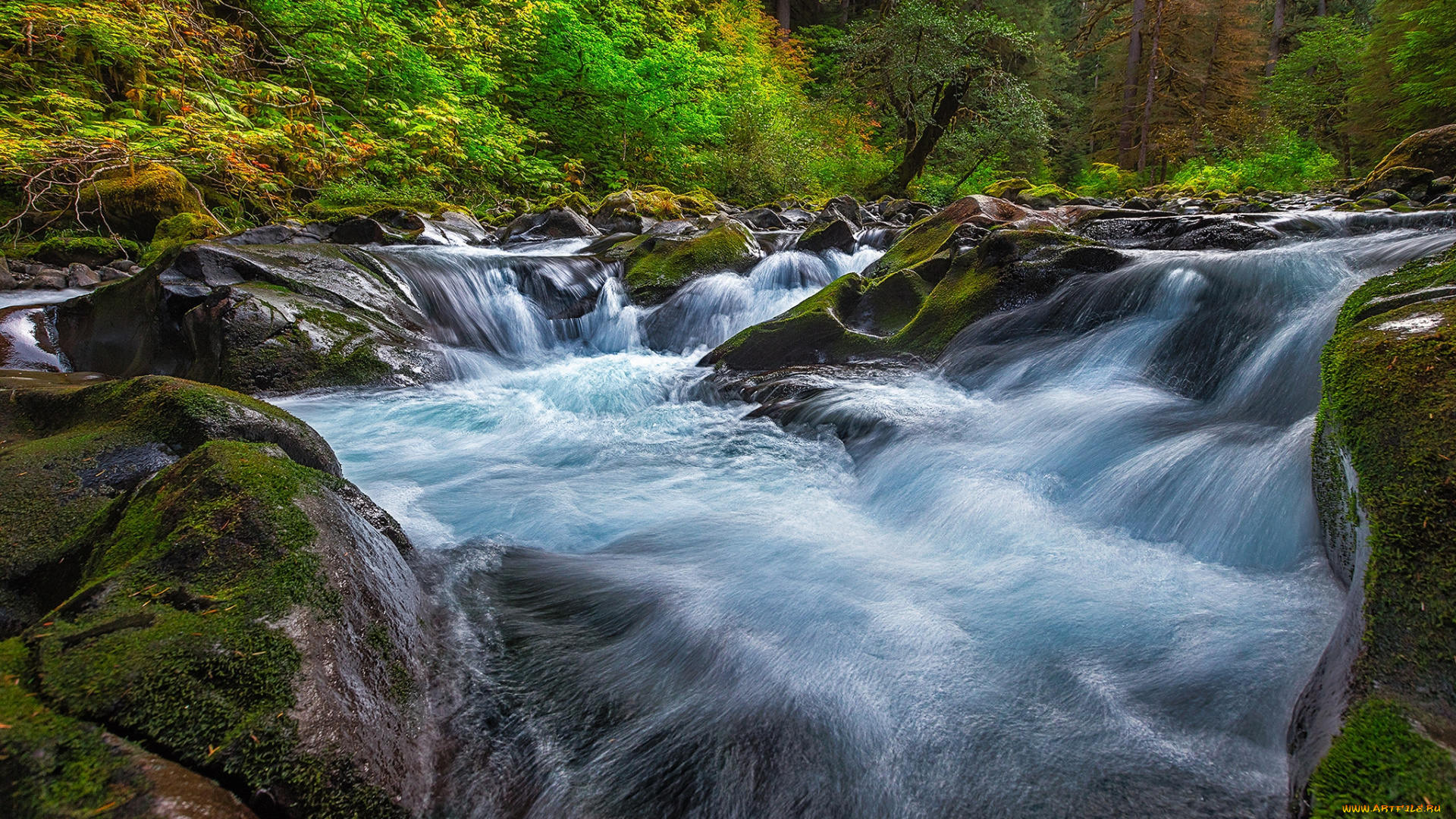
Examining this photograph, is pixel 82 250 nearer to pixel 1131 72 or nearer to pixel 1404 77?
pixel 1131 72

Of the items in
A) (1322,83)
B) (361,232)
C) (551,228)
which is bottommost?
(551,228)

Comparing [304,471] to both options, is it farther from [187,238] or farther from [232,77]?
[187,238]

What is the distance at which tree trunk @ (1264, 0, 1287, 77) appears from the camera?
28750 mm

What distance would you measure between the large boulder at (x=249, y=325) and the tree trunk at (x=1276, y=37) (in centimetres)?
3794

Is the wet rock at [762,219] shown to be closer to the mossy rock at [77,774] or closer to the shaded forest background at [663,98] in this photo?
the shaded forest background at [663,98]

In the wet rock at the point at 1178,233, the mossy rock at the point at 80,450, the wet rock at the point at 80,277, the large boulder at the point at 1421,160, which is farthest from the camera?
the large boulder at the point at 1421,160

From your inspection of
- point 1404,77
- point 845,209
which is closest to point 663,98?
point 845,209

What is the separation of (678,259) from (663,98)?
357 inches

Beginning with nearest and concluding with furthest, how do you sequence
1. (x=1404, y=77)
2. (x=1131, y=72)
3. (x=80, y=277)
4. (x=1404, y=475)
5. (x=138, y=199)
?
(x=1404, y=475) < (x=80, y=277) < (x=138, y=199) < (x=1404, y=77) < (x=1131, y=72)

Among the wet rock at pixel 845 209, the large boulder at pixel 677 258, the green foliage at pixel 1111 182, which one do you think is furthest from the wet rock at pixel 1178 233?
the green foliage at pixel 1111 182

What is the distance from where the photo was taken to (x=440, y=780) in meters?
1.80

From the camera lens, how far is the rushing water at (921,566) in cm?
190

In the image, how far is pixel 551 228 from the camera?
11.2m

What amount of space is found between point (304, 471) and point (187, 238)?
27.9ft
